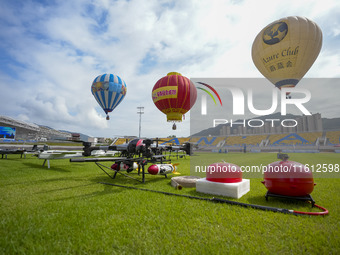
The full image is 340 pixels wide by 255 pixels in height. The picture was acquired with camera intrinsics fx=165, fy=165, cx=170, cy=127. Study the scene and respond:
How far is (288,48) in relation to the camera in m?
17.2

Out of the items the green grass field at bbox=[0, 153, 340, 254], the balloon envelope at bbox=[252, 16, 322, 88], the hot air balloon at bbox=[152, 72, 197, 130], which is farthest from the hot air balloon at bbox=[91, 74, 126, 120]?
the green grass field at bbox=[0, 153, 340, 254]

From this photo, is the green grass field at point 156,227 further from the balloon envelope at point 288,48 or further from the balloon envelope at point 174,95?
the balloon envelope at point 288,48

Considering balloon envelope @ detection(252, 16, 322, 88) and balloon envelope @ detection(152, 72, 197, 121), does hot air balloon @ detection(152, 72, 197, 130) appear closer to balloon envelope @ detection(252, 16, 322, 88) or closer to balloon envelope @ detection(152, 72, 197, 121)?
balloon envelope @ detection(152, 72, 197, 121)

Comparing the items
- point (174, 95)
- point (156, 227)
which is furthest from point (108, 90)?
point (156, 227)

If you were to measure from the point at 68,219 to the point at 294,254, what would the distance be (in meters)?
4.85

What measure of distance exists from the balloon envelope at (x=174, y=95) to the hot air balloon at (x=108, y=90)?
28.7 ft

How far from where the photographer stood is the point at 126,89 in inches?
1176

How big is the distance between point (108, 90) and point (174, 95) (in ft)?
41.4

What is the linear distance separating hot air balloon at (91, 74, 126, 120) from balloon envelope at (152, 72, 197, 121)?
28.7ft

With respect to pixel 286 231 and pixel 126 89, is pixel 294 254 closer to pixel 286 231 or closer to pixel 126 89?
pixel 286 231

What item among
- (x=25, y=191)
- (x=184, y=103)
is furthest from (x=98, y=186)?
(x=184, y=103)

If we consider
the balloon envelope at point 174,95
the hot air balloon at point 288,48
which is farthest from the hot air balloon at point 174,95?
the hot air balloon at point 288,48

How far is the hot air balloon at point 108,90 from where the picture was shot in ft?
87.5

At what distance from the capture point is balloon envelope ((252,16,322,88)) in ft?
55.3
